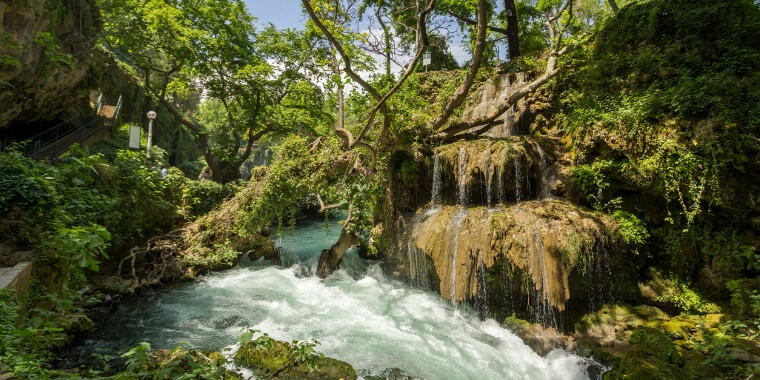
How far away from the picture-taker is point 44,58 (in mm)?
9078

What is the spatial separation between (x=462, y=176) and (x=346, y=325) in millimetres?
4694

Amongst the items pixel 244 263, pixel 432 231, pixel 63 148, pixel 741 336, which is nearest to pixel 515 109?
pixel 432 231

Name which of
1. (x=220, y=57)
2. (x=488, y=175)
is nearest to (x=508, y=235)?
(x=488, y=175)

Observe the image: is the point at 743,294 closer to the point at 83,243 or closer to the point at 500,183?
the point at 500,183

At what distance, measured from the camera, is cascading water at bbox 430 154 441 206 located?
30.5ft

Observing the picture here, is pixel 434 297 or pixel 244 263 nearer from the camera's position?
pixel 434 297

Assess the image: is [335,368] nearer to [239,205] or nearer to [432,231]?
[432,231]

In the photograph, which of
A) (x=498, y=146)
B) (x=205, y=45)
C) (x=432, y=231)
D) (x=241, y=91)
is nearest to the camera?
(x=432, y=231)

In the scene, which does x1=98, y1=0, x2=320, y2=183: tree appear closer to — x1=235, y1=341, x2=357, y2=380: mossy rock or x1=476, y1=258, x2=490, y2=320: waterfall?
x1=476, y1=258, x2=490, y2=320: waterfall

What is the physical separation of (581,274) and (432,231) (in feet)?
10.2

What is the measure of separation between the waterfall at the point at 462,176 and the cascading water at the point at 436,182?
23.2 inches

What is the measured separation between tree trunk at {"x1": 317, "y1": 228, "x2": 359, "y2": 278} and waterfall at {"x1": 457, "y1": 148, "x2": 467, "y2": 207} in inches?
129

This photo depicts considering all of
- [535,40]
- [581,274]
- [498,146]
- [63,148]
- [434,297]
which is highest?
[535,40]

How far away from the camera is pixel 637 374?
4.39 m
